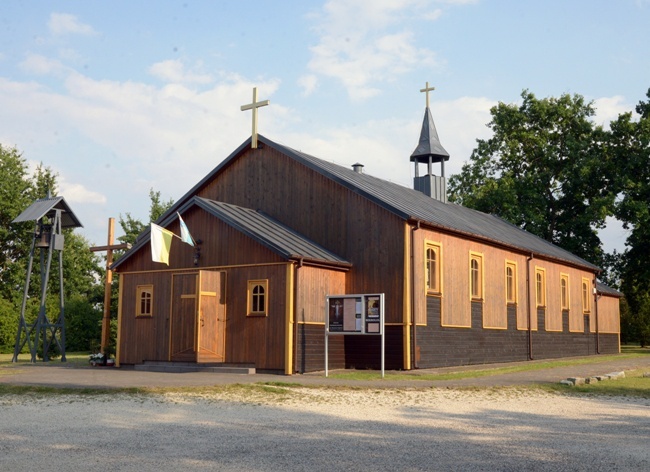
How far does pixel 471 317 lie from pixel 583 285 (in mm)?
13522

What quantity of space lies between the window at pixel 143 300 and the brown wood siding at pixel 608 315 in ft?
78.2

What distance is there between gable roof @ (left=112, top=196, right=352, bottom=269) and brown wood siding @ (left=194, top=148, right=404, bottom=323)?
1.44 feet

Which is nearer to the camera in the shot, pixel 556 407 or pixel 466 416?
pixel 466 416

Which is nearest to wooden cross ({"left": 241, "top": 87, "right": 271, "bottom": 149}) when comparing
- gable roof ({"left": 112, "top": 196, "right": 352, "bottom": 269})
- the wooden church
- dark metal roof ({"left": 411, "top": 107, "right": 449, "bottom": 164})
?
the wooden church

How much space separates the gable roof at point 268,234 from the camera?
21.2 metres

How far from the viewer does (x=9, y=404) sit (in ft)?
42.7

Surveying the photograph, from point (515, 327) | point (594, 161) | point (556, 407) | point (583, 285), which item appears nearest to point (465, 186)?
point (594, 161)

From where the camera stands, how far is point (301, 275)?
21141 millimetres

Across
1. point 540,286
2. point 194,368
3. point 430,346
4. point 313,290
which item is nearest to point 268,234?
point 313,290

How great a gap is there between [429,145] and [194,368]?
1578 centimetres

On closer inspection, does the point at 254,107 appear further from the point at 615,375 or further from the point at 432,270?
the point at 615,375

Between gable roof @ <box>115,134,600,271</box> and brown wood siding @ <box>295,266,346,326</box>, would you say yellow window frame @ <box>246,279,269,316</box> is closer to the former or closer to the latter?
brown wood siding @ <box>295,266,346,326</box>

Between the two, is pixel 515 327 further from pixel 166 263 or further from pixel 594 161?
pixel 594 161

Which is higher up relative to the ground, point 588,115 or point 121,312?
point 588,115
